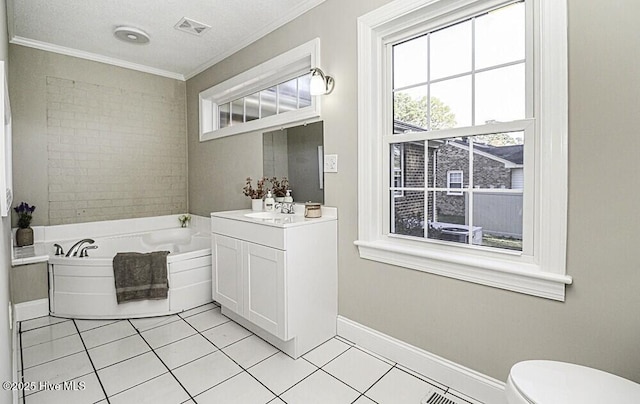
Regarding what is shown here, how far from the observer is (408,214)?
2.06 metres

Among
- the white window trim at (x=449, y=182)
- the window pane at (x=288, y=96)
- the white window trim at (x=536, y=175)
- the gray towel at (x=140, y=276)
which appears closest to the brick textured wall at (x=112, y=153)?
the gray towel at (x=140, y=276)

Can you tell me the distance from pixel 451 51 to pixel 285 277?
5.52 feet

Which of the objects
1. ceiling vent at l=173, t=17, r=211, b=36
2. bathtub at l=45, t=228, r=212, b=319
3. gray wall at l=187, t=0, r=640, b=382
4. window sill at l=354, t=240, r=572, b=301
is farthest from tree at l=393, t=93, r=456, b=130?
bathtub at l=45, t=228, r=212, b=319

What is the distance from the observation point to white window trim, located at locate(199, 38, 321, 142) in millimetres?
2475

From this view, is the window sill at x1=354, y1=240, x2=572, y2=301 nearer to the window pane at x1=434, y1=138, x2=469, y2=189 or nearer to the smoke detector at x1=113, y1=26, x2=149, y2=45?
the window pane at x1=434, y1=138, x2=469, y2=189

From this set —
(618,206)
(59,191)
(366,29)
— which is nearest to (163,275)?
(59,191)

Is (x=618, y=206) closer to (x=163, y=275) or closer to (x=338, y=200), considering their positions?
(x=338, y=200)

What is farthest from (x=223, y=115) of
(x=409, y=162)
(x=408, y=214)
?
(x=408, y=214)

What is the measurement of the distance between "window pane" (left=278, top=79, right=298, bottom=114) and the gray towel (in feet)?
5.55

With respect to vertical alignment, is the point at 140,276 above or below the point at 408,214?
below

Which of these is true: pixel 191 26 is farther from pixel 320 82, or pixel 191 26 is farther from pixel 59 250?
pixel 59 250

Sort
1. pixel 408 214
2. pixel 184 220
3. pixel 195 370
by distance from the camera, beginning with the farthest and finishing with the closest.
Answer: pixel 184 220 → pixel 408 214 → pixel 195 370

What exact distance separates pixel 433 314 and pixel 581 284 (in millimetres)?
740

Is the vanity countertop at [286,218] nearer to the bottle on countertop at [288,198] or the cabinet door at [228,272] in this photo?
the bottle on countertop at [288,198]
